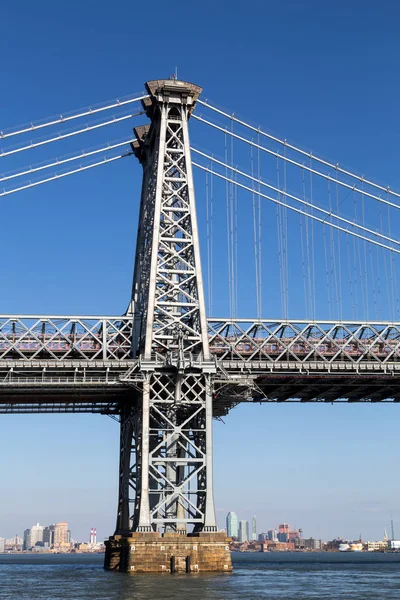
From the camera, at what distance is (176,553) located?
6681cm

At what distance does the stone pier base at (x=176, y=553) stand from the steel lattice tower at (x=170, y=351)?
4.62 feet

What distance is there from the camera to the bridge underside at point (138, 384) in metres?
74.5

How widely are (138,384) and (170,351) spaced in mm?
4445

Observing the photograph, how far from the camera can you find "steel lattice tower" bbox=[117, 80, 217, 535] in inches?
2793

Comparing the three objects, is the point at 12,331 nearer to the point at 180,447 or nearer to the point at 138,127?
the point at 180,447

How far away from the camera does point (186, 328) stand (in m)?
76.0

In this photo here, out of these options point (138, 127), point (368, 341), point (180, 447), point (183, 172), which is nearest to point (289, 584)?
point (180, 447)

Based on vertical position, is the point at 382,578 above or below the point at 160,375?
below

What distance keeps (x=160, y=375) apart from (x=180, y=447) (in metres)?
6.19

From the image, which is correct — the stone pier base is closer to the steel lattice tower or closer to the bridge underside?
the steel lattice tower

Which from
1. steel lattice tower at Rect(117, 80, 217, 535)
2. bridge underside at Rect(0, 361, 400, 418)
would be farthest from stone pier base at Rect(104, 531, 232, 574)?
bridge underside at Rect(0, 361, 400, 418)

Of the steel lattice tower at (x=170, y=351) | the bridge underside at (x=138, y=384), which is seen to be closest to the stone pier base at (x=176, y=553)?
the steel lattice tower at (x=170, y=351)

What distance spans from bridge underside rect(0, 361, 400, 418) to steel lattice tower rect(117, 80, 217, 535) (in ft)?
8.14

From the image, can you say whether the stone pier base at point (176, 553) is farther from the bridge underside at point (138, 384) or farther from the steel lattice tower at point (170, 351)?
the bridge underside at point (138, 384)
